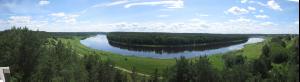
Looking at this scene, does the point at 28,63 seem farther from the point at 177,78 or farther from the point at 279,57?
the point at 279,57

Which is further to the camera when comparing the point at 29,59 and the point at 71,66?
the point at 71,66

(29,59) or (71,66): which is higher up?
(29,59)

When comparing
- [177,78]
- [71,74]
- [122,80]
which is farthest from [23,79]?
[122,80]

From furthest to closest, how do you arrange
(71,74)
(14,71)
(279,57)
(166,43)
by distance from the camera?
(166,43)
(279,57)
(71,74)
(14,71)

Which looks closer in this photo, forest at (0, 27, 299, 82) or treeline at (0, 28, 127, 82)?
treeline at (0, 28, 127, 82)

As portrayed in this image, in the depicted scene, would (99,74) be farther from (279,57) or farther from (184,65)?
(279,57)

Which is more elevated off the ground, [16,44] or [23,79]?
[16,44]

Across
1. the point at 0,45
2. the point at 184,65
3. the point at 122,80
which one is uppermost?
the point at 0,45

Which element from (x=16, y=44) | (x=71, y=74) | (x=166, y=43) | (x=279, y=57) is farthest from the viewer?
(x=166, y=43)

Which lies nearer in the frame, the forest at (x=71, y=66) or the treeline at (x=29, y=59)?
the treeline at (x=29, y=59)

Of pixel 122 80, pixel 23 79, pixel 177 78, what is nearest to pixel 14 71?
pixel 23 79

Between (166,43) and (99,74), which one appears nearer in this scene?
(99,74)
